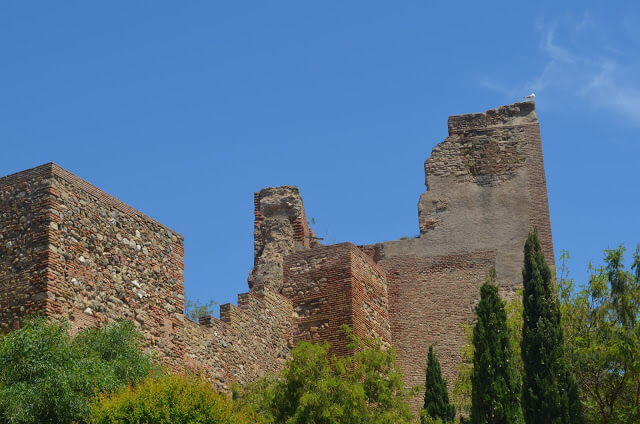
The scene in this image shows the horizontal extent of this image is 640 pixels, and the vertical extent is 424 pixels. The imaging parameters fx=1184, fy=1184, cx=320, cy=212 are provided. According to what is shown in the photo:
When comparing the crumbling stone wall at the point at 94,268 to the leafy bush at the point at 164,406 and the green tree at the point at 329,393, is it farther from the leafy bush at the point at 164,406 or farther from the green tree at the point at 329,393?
the leafy bush at the point at 164,406

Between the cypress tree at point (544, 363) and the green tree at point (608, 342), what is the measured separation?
1086mm

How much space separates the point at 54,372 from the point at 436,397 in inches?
335

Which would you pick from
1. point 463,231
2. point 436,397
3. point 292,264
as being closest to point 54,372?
point 436,397

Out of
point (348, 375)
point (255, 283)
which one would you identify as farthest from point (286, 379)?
point (255, 283)

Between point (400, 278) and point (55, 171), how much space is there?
1042cm

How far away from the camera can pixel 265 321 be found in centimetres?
2305

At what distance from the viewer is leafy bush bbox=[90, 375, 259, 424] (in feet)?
48.2

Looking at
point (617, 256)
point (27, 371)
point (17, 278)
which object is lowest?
point (27, 371)

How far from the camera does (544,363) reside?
20.4 meters

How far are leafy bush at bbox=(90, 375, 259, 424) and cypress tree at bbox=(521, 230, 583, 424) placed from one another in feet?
21.8

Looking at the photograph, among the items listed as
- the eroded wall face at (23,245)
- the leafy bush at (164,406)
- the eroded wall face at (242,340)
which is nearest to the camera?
the leafy bush at (164,406)

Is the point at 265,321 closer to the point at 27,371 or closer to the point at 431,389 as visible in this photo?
the point at 431,389

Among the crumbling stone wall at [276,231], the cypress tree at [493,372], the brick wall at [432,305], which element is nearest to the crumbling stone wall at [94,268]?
the cypress tree at [493,372]

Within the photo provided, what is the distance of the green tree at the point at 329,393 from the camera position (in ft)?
62.1
